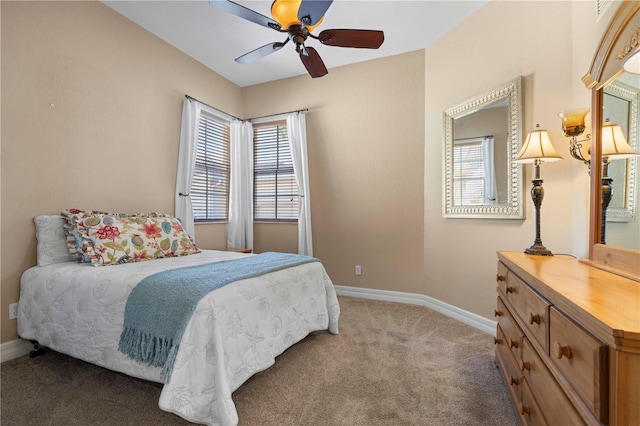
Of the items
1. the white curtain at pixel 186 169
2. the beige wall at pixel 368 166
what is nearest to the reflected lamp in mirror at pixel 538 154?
the beige wall at pixel 368 166

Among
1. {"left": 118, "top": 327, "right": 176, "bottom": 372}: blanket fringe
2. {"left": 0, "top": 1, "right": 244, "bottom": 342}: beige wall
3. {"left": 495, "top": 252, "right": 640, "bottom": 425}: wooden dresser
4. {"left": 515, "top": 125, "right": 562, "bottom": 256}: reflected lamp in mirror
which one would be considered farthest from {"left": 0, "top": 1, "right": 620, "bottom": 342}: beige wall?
{"left": 118, "top": 327, "right": 176, "bottom": 372}: blanket fringe

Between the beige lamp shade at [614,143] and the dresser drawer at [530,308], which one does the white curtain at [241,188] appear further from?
the beige lamp shade at [614,143]

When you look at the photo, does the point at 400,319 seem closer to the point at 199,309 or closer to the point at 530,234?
the point at 530,234

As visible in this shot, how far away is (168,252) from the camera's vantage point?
2562 millimetres

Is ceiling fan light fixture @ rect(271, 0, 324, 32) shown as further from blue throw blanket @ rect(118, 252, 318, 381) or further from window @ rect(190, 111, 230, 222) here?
window @ rect(190, 111, 230, 222)

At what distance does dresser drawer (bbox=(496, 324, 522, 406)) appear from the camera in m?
1.40

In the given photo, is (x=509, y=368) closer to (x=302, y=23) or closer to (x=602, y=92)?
(x=602, y=92)

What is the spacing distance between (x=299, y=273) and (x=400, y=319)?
1.26 metres

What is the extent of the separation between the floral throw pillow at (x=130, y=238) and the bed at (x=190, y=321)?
0.37 feet

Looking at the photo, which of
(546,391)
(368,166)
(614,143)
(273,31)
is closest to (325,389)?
(546,391)

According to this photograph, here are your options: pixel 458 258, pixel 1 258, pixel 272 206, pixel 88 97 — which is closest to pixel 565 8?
pixel 458 258

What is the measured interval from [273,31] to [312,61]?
3.11 ft

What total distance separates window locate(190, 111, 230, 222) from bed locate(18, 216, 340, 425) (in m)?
1.46

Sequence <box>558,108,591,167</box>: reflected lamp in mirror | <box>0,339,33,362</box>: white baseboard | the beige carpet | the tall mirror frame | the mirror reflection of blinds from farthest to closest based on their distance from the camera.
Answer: the mirror reflection of blinds, <box>0,339,33,362</box>: white baseboard, <box>558,108,591,167</box>: reflected lamp in mirror, the beige carpet, the tall mirror frame
